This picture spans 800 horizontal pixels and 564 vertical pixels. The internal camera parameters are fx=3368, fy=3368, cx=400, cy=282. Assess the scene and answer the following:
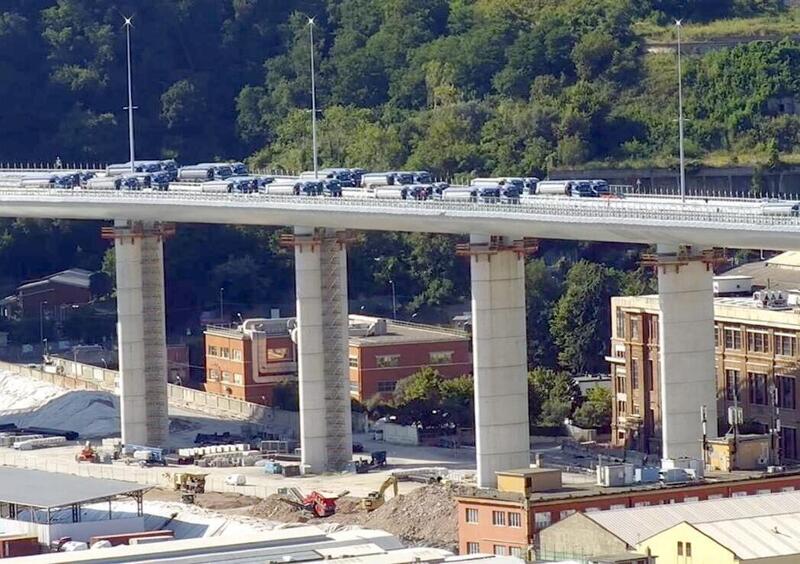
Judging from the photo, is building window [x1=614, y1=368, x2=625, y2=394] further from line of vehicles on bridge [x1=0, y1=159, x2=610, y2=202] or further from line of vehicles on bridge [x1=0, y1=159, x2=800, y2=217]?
line of vehicles on bridge [x1=0, y1=159, x2=800, y2=217]

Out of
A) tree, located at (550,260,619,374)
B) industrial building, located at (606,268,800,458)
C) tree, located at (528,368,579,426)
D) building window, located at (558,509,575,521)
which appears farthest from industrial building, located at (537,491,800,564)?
tree, located at (550,260,619,374)

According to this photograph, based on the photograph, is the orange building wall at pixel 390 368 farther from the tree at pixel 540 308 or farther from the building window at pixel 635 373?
the building window at pixel 635 373

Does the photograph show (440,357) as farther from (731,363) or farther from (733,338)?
(733,338)

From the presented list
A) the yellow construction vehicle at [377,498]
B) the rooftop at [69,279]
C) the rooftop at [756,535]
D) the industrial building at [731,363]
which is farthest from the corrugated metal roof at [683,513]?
the rooftop at [69,279]

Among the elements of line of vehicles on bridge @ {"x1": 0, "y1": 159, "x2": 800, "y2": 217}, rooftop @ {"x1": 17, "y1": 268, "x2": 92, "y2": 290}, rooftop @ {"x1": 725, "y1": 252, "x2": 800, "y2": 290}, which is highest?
line of vehicles on bridge @ {"x1": 0, "y1": 159, "x2": 800, "y2": 217}

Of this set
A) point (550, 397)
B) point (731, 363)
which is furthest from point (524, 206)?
point (550, 397)
